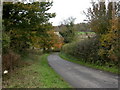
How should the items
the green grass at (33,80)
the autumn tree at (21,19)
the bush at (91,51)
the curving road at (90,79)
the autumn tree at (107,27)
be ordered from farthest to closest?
1. the bush at (91,51)
2. the autumn tree at (21,19)
3. the autumn tree at (107,27)
4. the curving road at (90,79)
5. the green grass at (33,80)

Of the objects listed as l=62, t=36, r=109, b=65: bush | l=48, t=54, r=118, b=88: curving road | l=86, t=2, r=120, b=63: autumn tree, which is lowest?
l=48, t=54, r=118, b=88: curving road

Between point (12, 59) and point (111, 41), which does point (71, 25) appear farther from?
point (12, 59)

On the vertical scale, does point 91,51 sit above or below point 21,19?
below

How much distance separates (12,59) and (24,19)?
462 centimetres

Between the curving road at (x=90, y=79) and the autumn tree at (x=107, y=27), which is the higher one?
the autumn tree at (x=107, y=27)

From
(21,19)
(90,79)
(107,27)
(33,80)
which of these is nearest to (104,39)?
(107,27)

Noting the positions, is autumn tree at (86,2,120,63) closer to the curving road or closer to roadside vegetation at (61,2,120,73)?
roadside vegetation at (61,2,120,73)

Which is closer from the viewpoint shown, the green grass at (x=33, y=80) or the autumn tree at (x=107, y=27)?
the green grass at (x=33, y=80)

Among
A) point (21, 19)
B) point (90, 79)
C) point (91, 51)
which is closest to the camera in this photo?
point (90, 79)

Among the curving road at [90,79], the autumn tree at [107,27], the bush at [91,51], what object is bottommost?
the curving road at [90,79]

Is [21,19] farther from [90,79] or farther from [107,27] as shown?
[90,79]

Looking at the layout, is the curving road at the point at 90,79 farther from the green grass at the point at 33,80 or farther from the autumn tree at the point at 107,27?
the autumn tree at the point at 107,27

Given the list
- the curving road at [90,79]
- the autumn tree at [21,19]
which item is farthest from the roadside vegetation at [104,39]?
the autumn tree at [21,19]

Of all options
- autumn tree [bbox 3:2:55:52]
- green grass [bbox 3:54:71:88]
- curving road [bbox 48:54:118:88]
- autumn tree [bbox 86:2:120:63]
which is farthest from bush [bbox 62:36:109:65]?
autumn tree [bbox 3:2:55:52]
